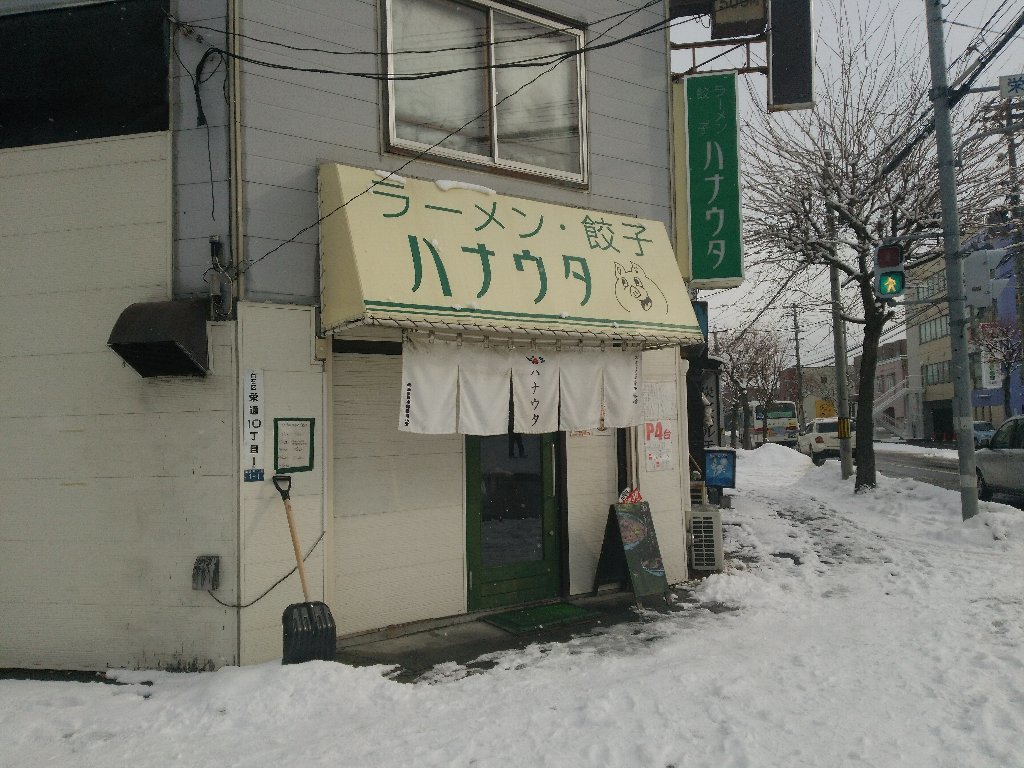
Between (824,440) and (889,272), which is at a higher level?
(889,272)

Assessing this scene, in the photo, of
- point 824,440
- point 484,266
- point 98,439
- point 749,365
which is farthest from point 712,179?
point 749,365

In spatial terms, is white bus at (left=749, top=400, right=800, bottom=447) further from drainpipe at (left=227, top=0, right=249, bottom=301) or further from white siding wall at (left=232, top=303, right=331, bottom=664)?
drainpipe at (left=227, top=0, right=249, bottom=301)

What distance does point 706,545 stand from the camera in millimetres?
9117

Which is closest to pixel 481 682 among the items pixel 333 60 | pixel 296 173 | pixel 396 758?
pixel 396 758

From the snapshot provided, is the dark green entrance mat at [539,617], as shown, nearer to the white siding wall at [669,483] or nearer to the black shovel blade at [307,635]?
the white siding wall at [669,483]

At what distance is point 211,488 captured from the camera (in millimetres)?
5891

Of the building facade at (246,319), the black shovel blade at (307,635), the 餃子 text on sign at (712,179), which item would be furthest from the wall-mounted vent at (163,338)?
the 餃子 text on sign at (712,179)

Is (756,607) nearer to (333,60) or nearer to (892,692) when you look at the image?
(892,692)

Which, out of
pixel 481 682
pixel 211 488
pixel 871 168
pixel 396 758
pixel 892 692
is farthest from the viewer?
pixel 871 168

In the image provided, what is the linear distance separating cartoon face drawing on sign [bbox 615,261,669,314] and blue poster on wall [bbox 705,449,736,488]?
541 cm

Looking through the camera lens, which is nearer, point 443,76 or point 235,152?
point 235,152

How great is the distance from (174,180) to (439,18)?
3.39m

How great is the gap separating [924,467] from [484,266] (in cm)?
2540

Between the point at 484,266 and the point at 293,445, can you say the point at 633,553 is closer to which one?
the point at 484,266
